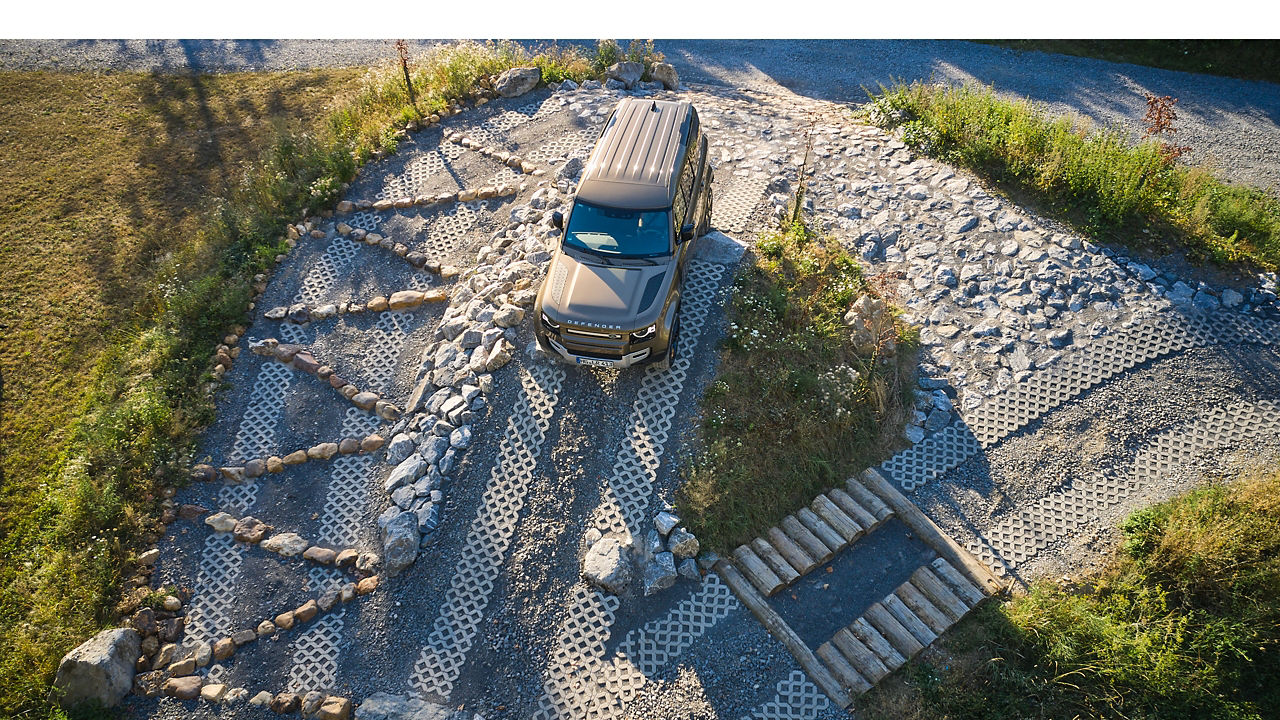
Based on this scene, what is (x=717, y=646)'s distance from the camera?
7.09 meters

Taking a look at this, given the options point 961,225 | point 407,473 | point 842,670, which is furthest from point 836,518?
point 961,225

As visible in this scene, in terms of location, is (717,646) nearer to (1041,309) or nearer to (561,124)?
(1041,309)

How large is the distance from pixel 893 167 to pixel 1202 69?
9731 mm

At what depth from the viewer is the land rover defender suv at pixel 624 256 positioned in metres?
8.29

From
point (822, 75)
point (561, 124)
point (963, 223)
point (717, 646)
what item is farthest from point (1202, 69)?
point (717, 646)

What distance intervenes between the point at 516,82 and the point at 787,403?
10723mm

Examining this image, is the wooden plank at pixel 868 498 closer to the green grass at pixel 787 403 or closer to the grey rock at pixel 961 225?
the green grass at pixel 787 403

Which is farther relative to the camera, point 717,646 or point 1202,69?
point 1202,69

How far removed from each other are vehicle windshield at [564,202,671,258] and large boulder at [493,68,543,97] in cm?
782

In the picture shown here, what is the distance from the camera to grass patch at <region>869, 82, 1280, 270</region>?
1052cm

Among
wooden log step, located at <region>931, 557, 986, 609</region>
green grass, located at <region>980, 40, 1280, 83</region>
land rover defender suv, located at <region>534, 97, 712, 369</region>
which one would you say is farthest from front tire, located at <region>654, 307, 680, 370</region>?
green grass, located at <region>980, 40, 1280, 83</region>

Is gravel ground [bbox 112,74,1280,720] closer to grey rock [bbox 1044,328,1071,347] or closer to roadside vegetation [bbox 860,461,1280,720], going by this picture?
grey rock [bbox 1044,328,1071,347]

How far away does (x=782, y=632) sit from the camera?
7.10 m

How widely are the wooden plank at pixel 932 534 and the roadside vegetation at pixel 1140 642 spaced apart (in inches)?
12.1
